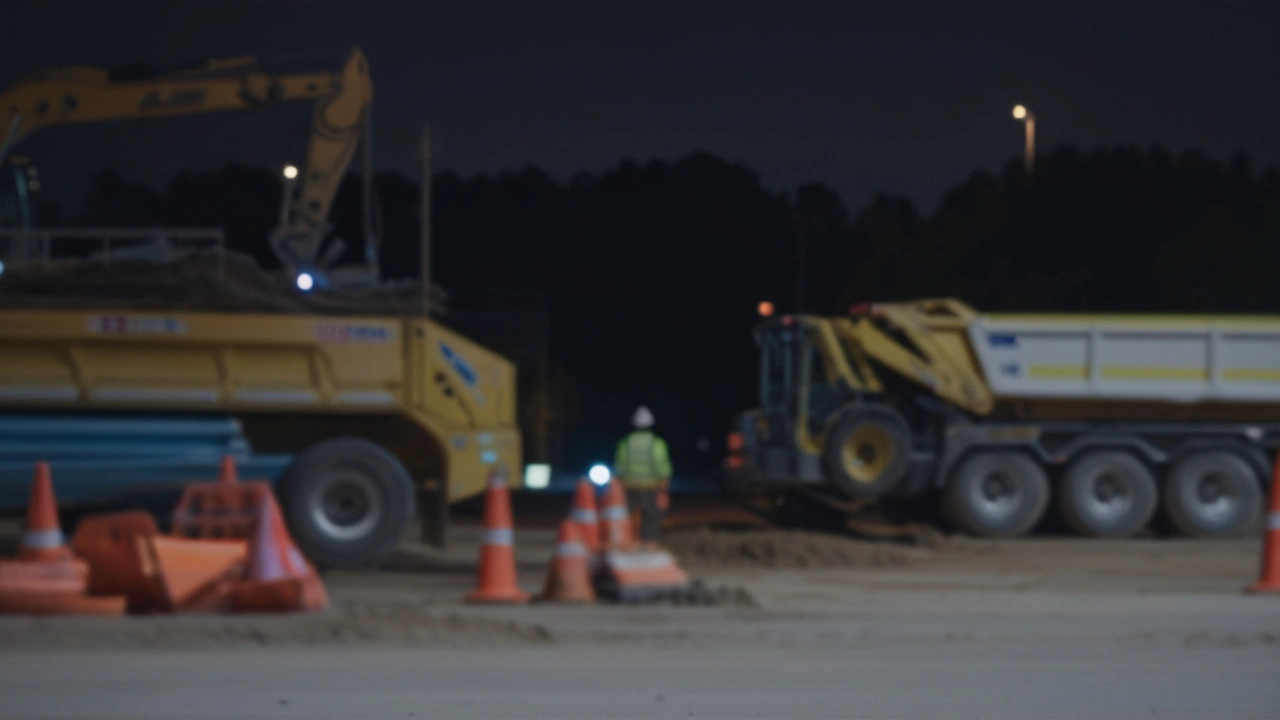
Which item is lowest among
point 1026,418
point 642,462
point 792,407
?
point 642,462

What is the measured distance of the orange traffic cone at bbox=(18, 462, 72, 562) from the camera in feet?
35.1

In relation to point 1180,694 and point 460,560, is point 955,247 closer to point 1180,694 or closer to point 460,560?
point 460,560

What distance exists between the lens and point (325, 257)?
17.6m

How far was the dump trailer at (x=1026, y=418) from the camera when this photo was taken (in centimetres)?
1861

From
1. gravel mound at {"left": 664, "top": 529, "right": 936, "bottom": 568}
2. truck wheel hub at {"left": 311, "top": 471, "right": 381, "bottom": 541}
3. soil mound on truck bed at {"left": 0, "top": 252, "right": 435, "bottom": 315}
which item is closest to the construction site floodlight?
gravel mound at {"left": 664, "top": 529, "right": 936, "bottom": 568}

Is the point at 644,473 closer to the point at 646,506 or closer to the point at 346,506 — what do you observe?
the point at 646,506

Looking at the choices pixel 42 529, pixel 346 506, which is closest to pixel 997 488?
pixel 346 506

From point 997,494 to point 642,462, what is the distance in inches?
195

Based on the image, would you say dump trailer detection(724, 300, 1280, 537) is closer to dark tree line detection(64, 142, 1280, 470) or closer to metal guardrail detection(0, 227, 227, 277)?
metal guardrail detection(0, 227, 227, 277)

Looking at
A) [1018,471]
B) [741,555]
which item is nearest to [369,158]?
[741,555]

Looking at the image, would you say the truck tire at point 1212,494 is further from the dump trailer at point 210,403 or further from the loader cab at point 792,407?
the dump trailer at point 210,403

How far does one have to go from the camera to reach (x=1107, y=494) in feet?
61.8

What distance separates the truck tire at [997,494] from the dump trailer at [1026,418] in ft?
0.06

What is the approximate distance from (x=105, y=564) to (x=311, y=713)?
12.2 feet
